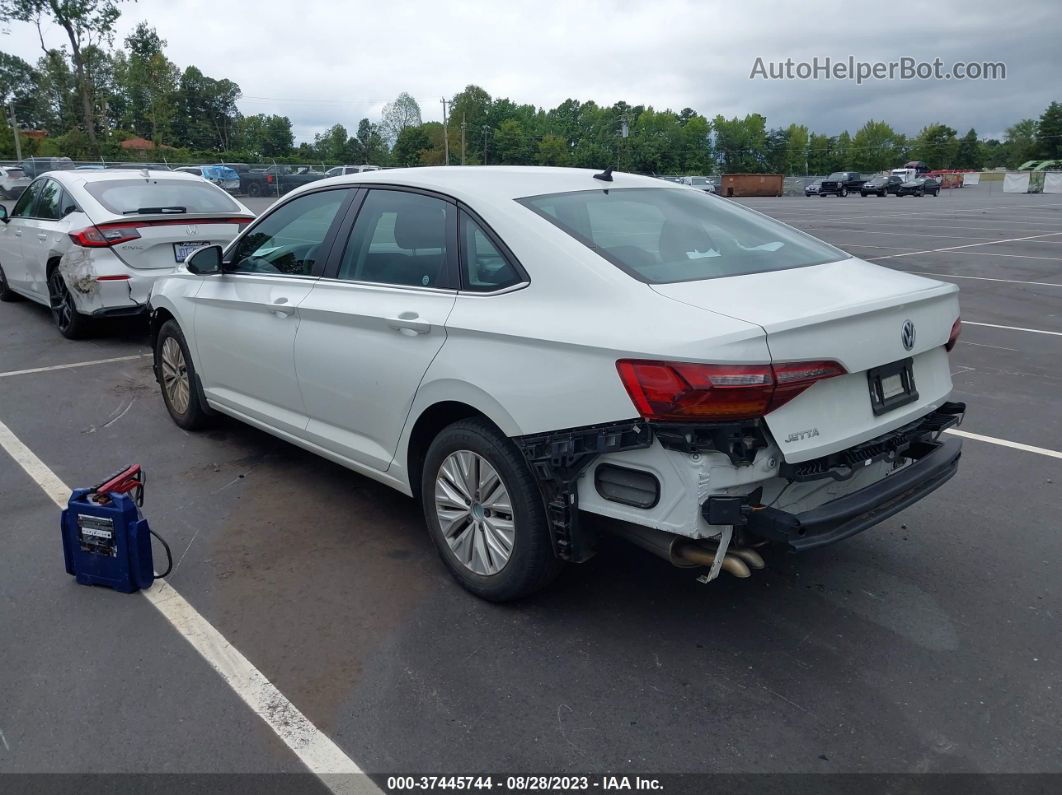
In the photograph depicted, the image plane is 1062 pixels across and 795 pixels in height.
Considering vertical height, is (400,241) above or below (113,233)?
below

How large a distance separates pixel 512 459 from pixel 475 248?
36.6 inches

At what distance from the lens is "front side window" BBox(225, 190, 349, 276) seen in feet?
14.3

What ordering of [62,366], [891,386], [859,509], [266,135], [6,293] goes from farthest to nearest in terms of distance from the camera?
[266,135] < [6,293] < [62,366] < [891,386] < [859,509]

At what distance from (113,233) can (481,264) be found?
5831mm

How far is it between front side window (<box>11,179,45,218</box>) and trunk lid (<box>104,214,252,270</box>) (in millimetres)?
2071

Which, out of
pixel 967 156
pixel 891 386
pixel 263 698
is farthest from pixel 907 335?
pixel 967 156

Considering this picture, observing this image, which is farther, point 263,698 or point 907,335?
point 907,335

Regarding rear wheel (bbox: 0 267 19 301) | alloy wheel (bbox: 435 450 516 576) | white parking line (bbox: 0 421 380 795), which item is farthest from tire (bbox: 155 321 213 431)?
rear wheel (bbox: 0 267 19 301)

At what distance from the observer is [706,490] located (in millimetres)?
2744

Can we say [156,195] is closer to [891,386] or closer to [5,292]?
[5,292]

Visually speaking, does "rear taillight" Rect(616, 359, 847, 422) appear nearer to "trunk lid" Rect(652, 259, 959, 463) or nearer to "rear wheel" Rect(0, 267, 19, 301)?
"trunk lid" Rect(652, 259, 959, 463)

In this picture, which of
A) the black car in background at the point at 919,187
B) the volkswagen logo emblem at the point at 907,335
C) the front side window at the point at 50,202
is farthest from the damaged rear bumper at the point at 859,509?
the black car in background at the point at 919,187

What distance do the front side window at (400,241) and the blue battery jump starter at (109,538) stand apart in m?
1.41

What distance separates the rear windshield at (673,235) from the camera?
3305mm
